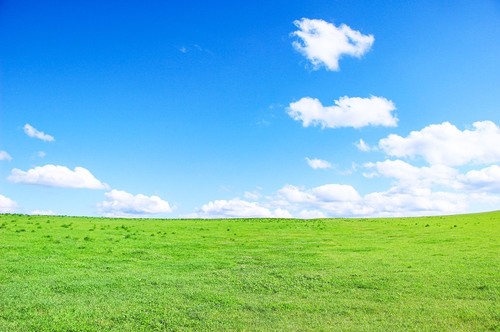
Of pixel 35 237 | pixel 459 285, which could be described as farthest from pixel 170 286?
pixel 35 237

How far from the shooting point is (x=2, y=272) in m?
23.5

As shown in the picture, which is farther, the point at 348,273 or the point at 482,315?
the point at 348,273

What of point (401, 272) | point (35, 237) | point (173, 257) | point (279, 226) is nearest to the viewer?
point (401, 272)

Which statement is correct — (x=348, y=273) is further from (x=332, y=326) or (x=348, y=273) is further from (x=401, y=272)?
(x=332, y=326)

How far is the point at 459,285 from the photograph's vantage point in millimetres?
20484

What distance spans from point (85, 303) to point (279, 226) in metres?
33.9

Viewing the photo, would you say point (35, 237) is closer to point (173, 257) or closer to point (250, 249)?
point (173, 257)

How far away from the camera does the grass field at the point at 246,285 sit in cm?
1627

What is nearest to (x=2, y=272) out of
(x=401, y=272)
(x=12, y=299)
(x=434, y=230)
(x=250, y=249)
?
(x=12, y=299)

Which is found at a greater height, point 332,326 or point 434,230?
point 434,230

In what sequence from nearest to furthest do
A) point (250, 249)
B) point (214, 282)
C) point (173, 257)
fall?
point (214, 282) < point (173, 257) < point (250, 249)

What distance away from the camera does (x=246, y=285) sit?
21156 mm

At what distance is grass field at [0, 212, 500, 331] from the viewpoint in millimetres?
16266

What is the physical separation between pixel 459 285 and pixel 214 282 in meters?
12.2
